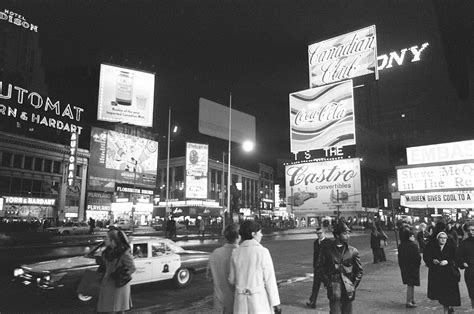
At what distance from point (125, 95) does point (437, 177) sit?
126 ft

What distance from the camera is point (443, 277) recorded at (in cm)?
652

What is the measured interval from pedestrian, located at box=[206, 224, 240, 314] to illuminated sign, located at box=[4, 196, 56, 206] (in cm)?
5565

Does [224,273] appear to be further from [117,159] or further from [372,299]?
[117,159]

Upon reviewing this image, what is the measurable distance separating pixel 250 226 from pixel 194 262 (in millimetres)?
7211

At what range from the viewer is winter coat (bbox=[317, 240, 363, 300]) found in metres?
5.11

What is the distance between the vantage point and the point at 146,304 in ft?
27.9

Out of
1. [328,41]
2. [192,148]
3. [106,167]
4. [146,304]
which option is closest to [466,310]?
[146,304]

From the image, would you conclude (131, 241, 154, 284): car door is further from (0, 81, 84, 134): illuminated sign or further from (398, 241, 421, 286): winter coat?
(0, 81, 84, 134): illuminated sign

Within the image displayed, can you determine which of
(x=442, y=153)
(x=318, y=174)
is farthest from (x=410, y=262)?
(x=442, y=153)

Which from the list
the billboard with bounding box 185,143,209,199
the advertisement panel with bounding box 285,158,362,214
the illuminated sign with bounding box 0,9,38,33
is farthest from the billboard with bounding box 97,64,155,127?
the illuminated sign with bounding box 0,9,38,33

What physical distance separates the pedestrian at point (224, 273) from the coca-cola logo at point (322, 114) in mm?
10833

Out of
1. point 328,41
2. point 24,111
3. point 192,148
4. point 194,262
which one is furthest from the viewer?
point 192,148

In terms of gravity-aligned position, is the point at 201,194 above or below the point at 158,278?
above

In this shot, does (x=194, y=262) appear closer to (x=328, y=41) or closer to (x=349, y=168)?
(x=349, y=168)
